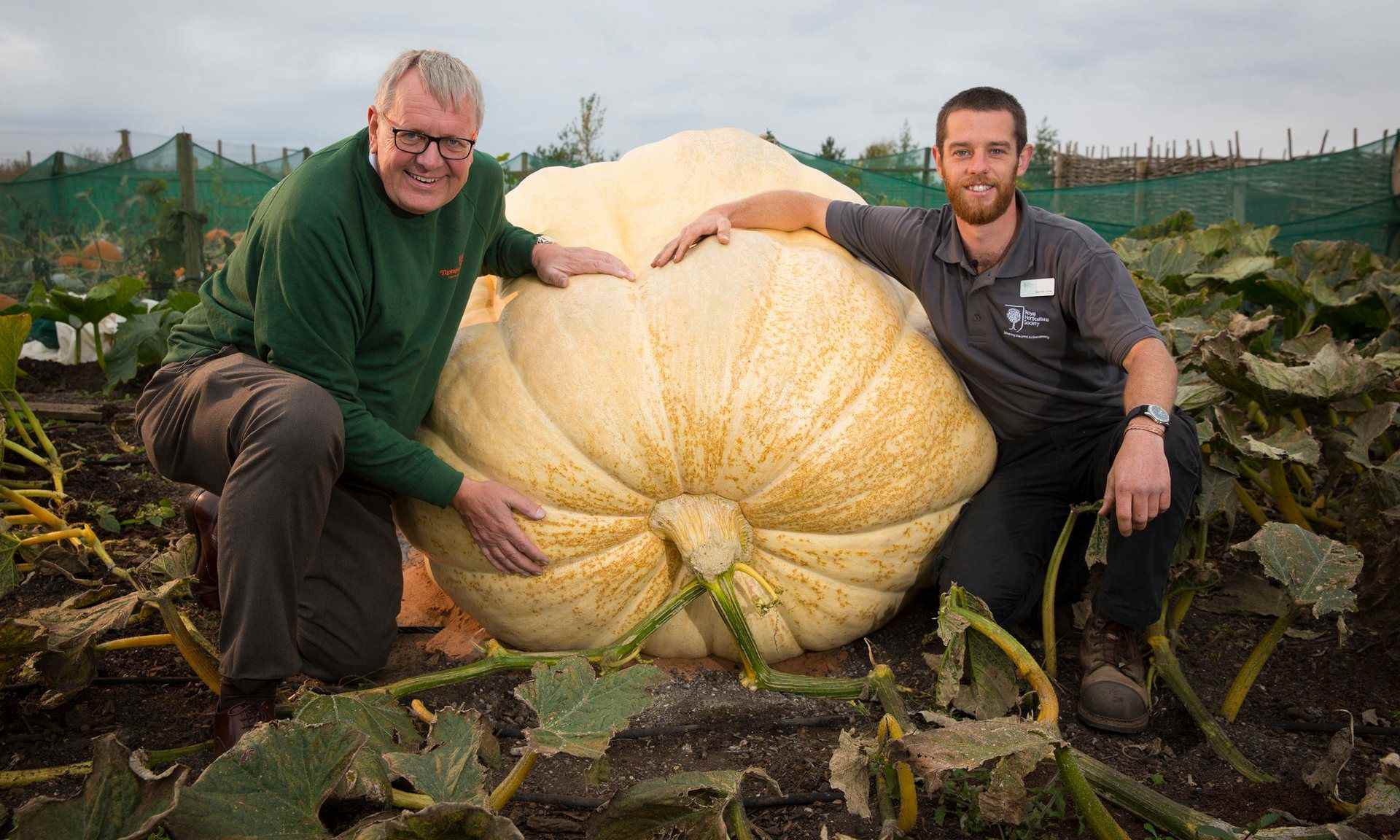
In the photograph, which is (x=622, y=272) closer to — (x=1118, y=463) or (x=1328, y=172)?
(x=1118, y=463)

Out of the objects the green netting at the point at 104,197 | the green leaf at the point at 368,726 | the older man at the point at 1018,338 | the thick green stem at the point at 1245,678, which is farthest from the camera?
the green netting at the point at 104,197

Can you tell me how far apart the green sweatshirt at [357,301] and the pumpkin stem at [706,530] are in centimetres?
47

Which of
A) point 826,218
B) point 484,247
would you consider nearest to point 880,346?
point 826,218

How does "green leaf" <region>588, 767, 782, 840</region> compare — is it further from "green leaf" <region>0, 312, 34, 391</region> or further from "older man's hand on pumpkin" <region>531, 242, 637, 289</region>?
"green leaf" <region>0, 312, 34, 391</region>

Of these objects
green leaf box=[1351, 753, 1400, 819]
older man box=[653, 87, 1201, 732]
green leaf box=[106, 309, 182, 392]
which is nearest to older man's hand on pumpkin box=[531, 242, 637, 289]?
older man box=[653, 87, 1201, 732]

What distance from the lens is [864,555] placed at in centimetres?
248

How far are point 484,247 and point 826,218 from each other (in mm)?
883

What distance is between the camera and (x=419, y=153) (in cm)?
235

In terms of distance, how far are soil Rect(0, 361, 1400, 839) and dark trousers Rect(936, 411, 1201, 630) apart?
22cm

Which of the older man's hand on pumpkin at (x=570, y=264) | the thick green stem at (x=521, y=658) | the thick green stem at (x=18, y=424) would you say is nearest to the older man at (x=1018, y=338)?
the older man's hand on pumpkin at (x=570, y=264)

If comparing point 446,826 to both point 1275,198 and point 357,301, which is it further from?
point 1275,198

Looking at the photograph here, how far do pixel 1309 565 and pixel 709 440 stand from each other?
120cm

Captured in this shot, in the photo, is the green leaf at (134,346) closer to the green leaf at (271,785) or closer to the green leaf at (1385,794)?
the green leaf at (271,785)

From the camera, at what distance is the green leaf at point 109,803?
4.41 feet
